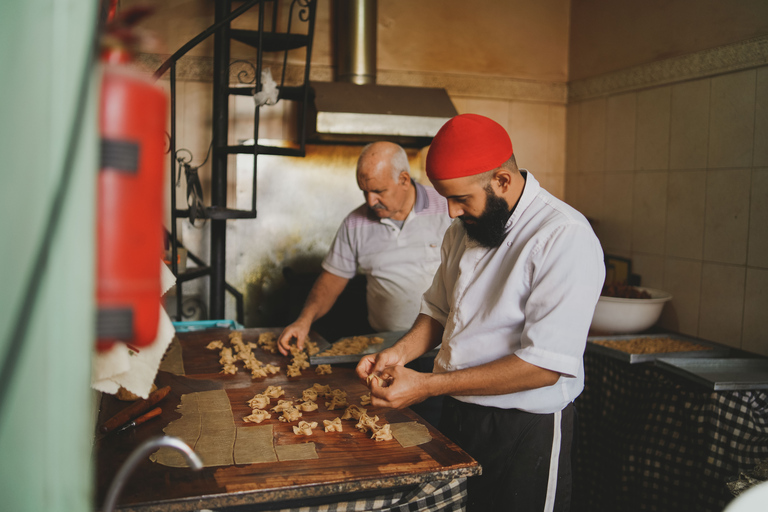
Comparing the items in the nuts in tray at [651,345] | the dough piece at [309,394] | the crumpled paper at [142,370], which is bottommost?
the nuts in tray at [651,345]

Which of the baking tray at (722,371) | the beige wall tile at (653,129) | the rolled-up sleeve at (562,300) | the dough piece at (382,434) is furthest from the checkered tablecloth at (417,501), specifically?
the beige wall tile at (653,129)

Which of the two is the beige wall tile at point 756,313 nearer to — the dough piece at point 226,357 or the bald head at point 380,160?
the bald head at point 380,160

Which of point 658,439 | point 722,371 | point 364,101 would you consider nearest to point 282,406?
point 658,439

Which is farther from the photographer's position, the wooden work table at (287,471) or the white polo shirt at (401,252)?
the white polo shirt at (401,252)

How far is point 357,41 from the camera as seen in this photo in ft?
13.0

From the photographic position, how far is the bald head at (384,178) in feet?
9.17

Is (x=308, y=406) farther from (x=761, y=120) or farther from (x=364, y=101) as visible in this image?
(x=761, y=120)

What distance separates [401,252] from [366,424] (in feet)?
4.87

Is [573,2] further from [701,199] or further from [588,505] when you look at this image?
[588,505]

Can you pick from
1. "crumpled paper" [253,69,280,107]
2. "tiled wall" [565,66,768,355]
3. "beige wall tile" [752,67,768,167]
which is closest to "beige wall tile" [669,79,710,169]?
"tiled wall" [565,66,768,355]

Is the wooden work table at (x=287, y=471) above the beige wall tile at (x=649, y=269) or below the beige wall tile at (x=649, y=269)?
below

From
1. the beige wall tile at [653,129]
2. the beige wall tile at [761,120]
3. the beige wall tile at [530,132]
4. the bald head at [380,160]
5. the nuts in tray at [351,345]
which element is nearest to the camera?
the nuts in tray at [351,345]

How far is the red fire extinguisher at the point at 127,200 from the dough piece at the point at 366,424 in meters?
1.12

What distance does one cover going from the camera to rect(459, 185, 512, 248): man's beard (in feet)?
5.73
